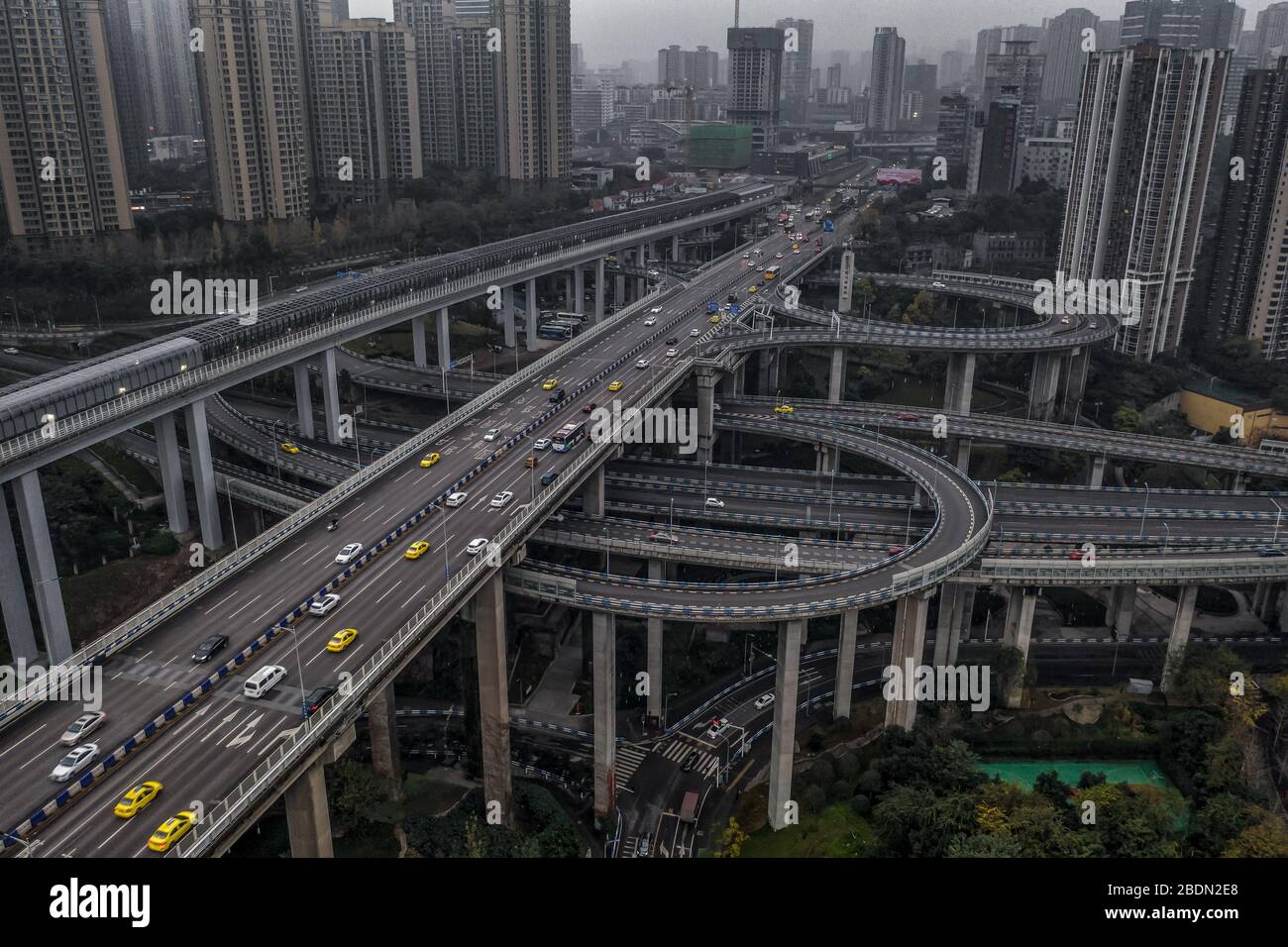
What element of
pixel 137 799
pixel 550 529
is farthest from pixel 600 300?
pixel 137 799

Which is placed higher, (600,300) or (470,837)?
(600,300)

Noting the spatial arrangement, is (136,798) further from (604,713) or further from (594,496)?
(594,496)

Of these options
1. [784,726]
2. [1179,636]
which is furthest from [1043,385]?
[784,726]

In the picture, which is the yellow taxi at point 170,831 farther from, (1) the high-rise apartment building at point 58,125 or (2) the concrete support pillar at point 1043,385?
(1) the high-rise apartment building at point 58,125

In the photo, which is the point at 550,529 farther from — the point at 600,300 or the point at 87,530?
the point at 600,300

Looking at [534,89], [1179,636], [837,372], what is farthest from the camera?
[534,89]

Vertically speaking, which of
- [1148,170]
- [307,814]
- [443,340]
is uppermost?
[1148,170]

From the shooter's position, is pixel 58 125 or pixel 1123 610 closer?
pixel 1123 610
